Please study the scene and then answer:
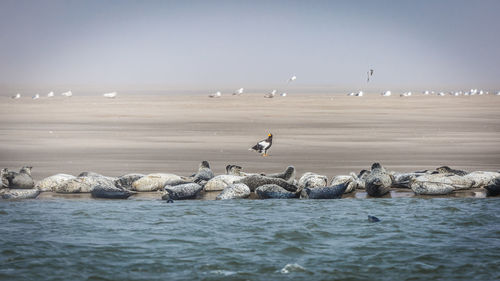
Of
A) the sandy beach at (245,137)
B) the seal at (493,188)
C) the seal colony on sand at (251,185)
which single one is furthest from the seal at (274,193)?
the seal at (493,188)

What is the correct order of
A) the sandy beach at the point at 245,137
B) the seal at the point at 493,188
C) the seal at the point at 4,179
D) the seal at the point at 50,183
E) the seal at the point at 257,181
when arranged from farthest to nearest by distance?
the sandy beach at the point at 245,137 → the seal at the point at 4,179 → the seal at the point at 50,183 → the seal at the point at 257,181 → the seal at the point at 493,188

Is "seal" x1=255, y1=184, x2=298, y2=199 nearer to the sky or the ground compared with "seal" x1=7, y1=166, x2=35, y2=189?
nearer to the ground

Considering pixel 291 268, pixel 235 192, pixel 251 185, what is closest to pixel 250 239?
pixel 291 268

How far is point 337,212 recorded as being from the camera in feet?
33.7

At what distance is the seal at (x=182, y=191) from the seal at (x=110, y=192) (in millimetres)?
774

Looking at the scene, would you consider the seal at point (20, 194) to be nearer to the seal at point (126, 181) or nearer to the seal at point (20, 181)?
the seal at point (20, 181)

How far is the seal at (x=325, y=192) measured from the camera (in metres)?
11.5

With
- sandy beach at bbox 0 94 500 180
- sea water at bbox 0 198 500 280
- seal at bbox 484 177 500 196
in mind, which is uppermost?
sandy beach at bbox 0 94 500 180

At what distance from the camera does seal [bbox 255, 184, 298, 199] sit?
11602 mm

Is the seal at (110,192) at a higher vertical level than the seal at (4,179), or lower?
lower

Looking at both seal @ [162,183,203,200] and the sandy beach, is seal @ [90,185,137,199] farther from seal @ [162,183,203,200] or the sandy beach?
the sandy beach

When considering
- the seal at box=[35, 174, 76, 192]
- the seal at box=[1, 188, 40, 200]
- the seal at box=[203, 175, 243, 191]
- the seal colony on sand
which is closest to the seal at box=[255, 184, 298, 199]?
the seal colony on sand

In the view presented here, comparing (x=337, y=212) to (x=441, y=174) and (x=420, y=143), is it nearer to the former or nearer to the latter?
(x=441, y=174)

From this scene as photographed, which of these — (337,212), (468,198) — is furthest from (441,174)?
(337,212)
